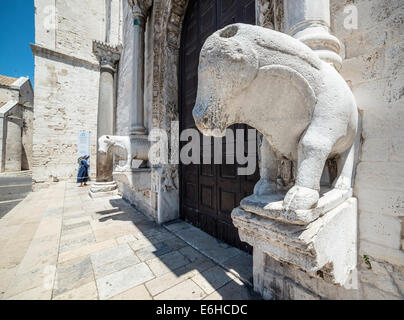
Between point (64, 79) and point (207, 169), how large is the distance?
31.6ft

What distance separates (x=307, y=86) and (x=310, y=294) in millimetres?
1324

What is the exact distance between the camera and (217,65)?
0.63 meters

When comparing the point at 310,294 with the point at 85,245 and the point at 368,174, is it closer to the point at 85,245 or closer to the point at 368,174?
the point at 368,174

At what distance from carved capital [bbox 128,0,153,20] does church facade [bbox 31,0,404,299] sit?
0.08ft

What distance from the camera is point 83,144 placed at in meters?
8.49

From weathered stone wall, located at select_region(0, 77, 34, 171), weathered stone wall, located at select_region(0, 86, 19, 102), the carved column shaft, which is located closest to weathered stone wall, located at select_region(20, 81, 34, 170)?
weathered stone wall, located at select_region(0, 77, 34, 171)

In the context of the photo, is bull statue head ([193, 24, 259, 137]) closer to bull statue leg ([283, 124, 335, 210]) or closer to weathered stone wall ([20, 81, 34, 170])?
bull statue leg ([283, 124, 335, 210])

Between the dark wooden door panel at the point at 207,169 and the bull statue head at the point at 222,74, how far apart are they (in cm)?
137

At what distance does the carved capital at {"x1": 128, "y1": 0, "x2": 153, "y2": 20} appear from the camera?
11.2ft

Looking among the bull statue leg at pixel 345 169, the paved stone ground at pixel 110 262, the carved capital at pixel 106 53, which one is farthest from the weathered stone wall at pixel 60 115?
the bull statue leg at pixel 345 169

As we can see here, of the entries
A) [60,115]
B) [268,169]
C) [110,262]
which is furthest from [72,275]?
[60,115]

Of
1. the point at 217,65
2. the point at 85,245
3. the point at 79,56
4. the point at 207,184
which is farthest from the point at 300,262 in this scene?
the point at 79,56

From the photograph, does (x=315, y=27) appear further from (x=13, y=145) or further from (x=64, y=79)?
(x=13, y=145)

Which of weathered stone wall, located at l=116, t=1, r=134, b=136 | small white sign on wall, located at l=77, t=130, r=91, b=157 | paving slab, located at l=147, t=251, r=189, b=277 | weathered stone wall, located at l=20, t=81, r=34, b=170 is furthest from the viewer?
weathered stone wall, located at l=20, t=81, r=34, b=170
